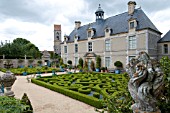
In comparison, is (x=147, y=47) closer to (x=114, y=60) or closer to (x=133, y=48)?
(x=133, y=48)

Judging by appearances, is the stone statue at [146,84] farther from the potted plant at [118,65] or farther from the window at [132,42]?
the potted plant at [118,65]

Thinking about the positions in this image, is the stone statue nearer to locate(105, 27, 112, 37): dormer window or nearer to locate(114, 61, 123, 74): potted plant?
locate(114, 61, 123, 74): potted plant

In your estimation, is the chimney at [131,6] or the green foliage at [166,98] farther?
the chimney at [131,6]

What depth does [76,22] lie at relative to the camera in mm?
29781

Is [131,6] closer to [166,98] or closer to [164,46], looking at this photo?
[164,46]

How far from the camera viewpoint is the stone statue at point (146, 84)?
200 centimetres

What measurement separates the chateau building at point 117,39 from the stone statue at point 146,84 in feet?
39.4

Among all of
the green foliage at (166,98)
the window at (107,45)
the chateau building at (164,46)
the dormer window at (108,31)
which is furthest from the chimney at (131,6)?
the green foliage at (166,98)

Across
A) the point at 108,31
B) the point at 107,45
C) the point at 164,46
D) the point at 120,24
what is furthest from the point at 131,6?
the point at 164,46

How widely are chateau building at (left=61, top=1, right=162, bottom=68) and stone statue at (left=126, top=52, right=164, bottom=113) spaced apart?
12.0 meters

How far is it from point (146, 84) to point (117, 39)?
18.5 metres

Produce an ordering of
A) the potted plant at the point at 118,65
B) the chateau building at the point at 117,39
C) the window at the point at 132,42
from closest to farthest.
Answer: the chateau building at the point at 117,39, the window at the point at 132,42, the potted plant at the point at 118,65

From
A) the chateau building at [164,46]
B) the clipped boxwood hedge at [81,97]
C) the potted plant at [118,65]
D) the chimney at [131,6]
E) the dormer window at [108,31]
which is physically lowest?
the clipped boxwood hedge at [81,97]

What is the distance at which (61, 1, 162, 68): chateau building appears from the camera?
57.1ft
